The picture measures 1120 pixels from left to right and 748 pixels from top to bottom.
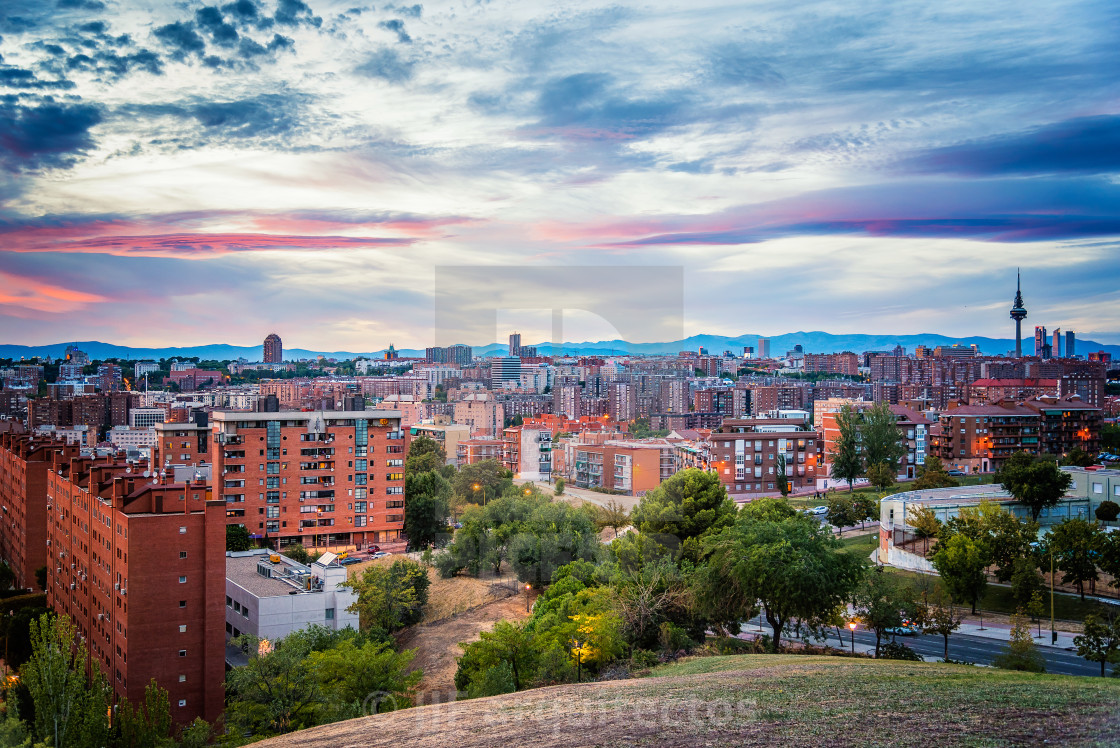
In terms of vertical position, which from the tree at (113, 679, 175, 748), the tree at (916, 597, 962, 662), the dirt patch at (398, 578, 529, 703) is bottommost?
the dirt patch at (398, 578, 529, 703)

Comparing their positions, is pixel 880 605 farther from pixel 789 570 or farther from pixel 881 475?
pixel 881 475

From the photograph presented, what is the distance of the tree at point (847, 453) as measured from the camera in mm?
27797

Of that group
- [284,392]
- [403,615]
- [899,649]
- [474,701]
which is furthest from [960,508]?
[284,392]

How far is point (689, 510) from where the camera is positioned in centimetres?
1512

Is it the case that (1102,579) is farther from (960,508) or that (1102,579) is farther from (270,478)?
(270,478)

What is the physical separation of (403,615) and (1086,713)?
12018 millimetres

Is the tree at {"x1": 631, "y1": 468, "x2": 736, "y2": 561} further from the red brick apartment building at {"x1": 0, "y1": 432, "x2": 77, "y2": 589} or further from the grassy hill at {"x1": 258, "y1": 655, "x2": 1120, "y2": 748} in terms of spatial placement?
the red brick apartment building at {"x1": 0, "y1": 432, "x2": 77, "y2": 589}

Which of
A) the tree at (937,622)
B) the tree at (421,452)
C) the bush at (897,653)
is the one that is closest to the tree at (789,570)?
the bush at (897,653)

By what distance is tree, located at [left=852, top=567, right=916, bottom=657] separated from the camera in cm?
1045

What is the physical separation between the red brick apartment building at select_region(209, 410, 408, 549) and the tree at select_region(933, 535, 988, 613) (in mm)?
14612

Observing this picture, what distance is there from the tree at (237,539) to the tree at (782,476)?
16.8 meters

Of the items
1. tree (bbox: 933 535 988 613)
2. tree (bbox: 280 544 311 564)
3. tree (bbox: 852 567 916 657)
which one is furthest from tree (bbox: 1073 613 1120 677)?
tree (bbox: 280 544 311 564)

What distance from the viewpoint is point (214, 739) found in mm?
10055

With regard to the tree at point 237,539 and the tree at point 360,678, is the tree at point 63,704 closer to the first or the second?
the tree at point 360,678
